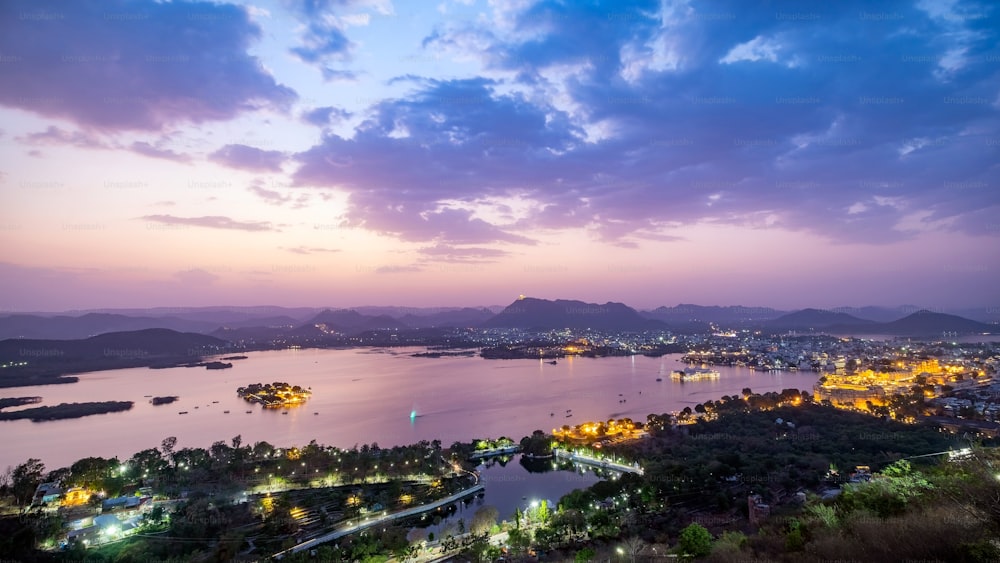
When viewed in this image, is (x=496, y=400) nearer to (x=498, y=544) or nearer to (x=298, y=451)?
(x=298, y=451)

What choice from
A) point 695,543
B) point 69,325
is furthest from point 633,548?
point 69,325

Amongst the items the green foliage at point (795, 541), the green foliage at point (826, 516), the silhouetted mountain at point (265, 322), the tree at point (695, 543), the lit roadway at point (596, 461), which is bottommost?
the lit roadway at point (596, 461)

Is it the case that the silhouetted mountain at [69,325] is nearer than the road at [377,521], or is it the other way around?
the road at [377,521]

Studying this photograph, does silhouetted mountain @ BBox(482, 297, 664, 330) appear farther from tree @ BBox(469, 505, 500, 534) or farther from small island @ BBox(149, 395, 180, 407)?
tree @ BBox(469, 505, 500, 534)

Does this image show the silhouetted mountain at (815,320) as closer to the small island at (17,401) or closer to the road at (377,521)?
the road at (377,521)

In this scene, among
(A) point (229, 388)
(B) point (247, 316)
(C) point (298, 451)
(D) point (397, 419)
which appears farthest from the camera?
(B) point (247, 316)

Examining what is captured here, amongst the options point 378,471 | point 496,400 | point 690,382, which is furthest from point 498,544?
point 690,382

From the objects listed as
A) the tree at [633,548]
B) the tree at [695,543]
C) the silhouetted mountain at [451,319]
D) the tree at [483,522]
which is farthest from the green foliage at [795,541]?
the silhouetted mountain at [451,319]
